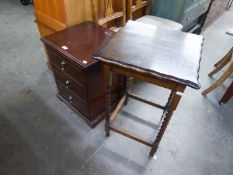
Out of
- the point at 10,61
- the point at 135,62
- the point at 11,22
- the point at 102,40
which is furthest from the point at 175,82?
the point at 11,22

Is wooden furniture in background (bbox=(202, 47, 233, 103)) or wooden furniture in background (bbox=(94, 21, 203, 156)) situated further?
wooden furniture in background (bbox=(202, 47, 233, 103))

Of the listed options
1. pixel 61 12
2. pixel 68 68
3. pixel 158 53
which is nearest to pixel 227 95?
pixel 158 53

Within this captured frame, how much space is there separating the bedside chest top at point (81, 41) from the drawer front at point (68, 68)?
63 mm

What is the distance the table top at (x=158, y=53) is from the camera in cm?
83

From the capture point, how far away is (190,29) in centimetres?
252

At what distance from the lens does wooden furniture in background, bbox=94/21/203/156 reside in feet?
2.75

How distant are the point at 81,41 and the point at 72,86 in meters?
0.33

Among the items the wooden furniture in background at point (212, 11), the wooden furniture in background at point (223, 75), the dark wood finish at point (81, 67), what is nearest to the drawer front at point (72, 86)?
the dark wood finish at point (81, 67)

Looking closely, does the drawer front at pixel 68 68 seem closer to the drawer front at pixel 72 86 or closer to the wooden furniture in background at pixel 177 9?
the drawer front at pixel 72 86

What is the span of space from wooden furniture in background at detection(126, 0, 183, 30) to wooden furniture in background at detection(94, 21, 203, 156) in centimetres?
65

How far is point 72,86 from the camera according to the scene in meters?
1.35

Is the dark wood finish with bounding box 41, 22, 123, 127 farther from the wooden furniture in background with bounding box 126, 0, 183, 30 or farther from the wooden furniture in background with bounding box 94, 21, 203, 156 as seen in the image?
the wooden furniture in background with bounding box 126, 0, 183, 30

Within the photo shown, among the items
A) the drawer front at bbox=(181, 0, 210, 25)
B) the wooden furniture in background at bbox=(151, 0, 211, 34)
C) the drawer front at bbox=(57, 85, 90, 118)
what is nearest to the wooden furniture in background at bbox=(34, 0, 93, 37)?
the drawer front at bbox=(57, 85, 90, 118)

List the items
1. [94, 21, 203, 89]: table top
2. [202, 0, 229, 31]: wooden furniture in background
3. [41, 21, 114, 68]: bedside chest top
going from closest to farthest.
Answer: [94, 21, 203, 89]: table top < [41, 21, 114, 68]: bedside chest top < [202, 0, 229, 31]: wooden furniture in background
